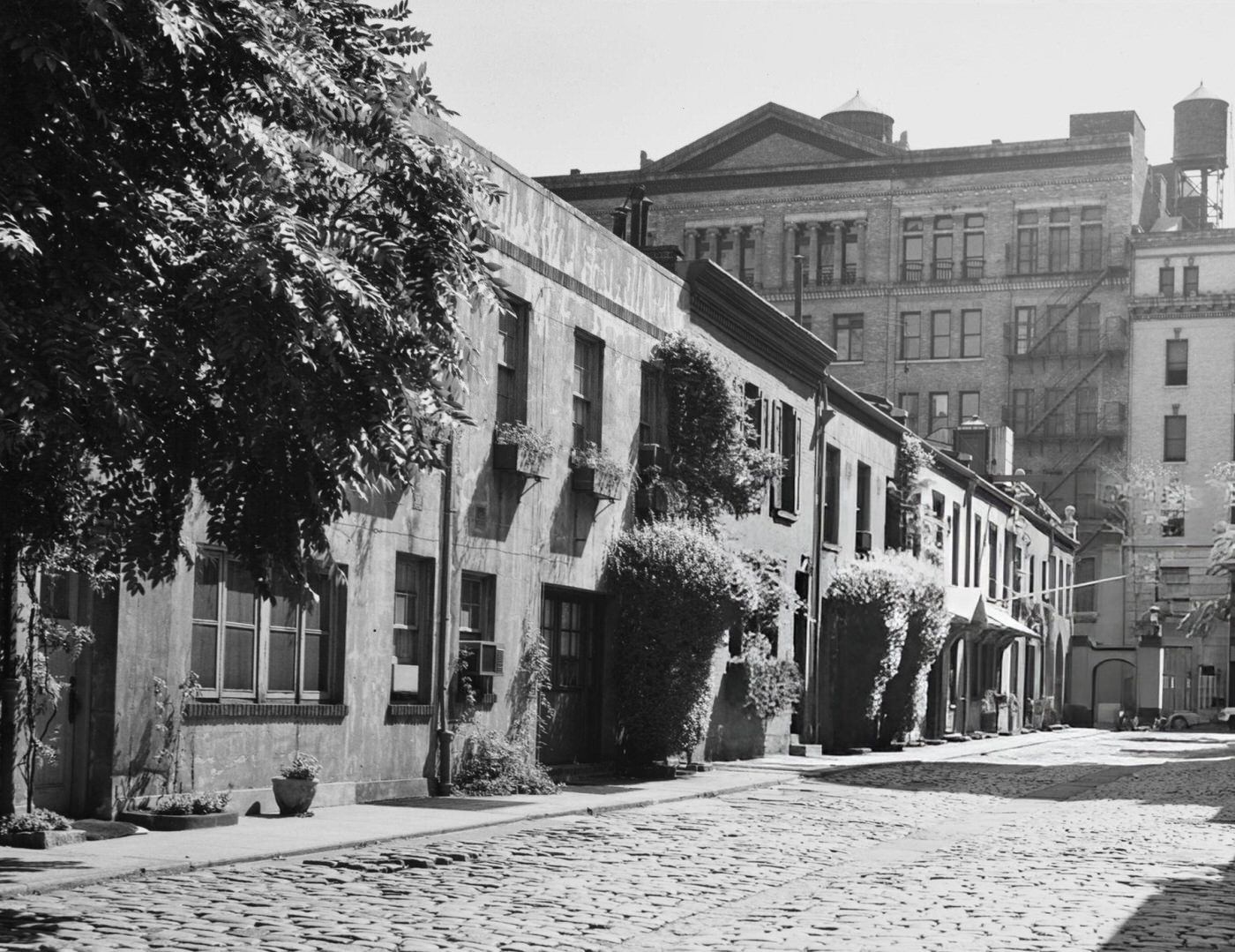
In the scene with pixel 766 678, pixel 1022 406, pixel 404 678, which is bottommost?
pixel 766 678

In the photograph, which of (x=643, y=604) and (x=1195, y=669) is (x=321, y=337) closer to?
(x=643, y=604)

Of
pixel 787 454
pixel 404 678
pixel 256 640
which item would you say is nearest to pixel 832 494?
pixel 787 454

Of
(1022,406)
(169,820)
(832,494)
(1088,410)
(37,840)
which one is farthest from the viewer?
(1022,406)

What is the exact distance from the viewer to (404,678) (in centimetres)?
1881

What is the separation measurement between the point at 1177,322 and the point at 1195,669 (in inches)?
598

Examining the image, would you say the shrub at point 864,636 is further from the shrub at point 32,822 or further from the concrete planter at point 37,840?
the concrete planter at point 37,840

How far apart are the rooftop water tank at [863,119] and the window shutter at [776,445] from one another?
5450 centimetres

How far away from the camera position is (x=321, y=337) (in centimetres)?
923

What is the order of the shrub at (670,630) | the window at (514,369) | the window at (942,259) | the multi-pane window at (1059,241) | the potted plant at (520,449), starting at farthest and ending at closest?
the window at (942,259)
the multi-pane window at (1059,241)
the shrub at (670,630)
the window at (514,369)
the potted plant at (520,449)

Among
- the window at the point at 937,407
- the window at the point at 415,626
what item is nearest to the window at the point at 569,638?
the window at the point at 415,626

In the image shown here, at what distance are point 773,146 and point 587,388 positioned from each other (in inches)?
2203

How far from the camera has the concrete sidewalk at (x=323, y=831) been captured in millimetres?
11375

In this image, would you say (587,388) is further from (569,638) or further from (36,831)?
(36,831)

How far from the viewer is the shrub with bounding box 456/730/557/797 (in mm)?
19484
